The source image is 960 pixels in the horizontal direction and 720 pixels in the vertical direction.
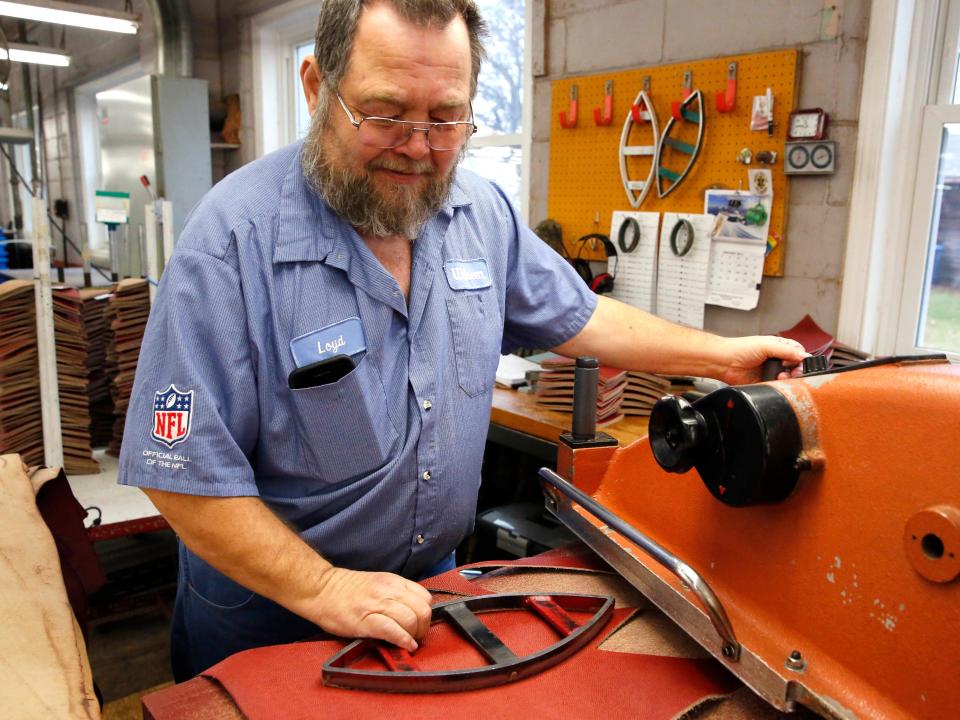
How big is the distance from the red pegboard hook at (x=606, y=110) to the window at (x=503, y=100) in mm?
650

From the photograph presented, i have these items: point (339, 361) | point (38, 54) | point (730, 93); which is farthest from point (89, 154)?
point (339, 361)

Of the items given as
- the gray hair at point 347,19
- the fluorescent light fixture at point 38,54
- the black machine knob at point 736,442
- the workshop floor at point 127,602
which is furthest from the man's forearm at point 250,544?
the fluorescent light fixture at point 38,54

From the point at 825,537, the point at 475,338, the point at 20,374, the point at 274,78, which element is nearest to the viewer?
the point at 825,537

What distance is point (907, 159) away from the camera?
6.57 ft

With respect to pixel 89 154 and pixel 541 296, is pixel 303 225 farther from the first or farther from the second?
pixel 89 154

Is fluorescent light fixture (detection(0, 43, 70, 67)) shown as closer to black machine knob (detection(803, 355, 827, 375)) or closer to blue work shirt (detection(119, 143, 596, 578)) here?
blue work shirt (detection(119, 143, 596, 578))

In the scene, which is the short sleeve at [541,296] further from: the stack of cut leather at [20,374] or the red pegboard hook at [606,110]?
the stack of cut leather at [20,374]

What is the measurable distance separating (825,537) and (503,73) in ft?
9.92

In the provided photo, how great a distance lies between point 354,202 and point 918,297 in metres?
1.66

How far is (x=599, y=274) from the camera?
2.71 meters

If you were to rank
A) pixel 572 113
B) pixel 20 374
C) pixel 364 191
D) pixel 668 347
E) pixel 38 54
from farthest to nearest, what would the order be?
pixel 38 54, pixel 572 113, pixel 20 374, pixel 668 347, pixel 364 191

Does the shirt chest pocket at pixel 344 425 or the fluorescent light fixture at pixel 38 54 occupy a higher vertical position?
the fluorescent light fixture at pixel 38 54

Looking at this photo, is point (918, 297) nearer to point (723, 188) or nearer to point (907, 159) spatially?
point (907, 159)

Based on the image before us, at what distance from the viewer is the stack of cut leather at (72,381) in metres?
2.45
